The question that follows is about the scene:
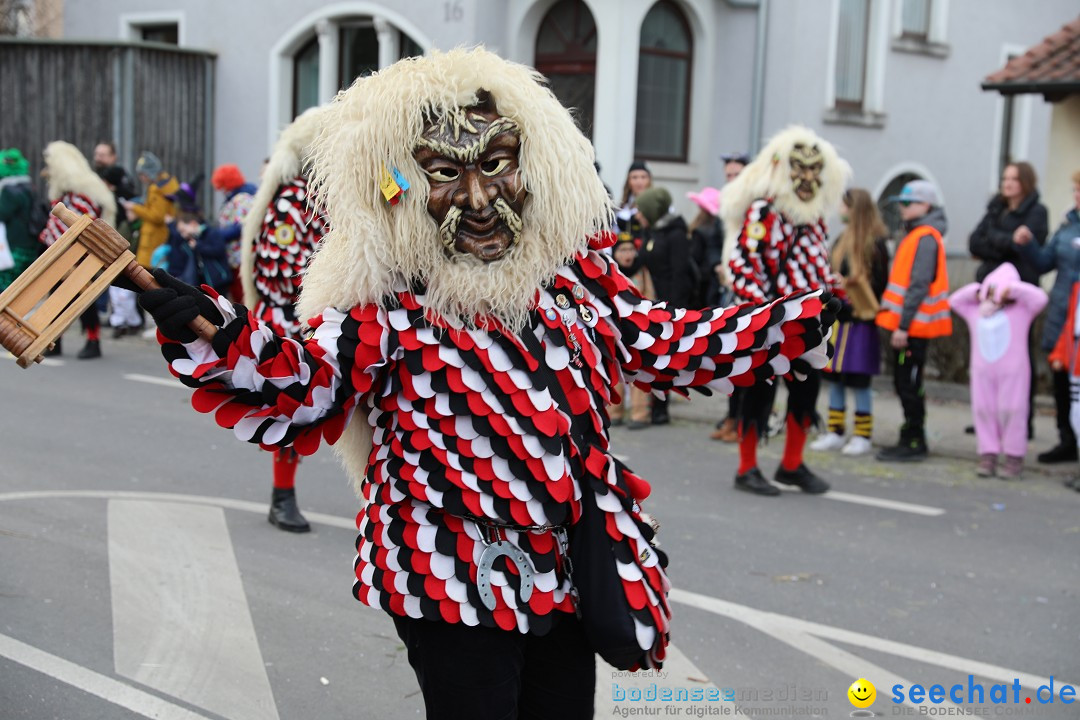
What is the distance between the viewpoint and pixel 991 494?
25.4ft

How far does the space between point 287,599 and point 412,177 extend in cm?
285

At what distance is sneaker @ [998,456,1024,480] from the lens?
324 inches

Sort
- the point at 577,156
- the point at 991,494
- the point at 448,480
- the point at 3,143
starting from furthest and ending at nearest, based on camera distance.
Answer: the point at 3,143 → the point at 991,494 → the point at 577,156 → the point at 448,480

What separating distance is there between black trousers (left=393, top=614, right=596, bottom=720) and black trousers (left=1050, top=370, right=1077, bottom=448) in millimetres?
7080

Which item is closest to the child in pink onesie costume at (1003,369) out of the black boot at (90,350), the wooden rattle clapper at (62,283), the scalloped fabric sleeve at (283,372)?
the scalloped fabric sleeve at (283,372)

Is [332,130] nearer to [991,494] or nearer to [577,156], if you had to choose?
[577,156]

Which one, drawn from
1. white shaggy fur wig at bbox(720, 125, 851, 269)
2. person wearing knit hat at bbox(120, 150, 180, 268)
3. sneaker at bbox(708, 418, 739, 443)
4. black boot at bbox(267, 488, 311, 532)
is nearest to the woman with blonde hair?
sneaker at bbox(708, 418, 739, 443)

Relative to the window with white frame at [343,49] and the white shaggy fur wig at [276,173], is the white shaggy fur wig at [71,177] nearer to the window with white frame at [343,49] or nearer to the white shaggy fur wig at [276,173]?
the window with white frame at [343,49]

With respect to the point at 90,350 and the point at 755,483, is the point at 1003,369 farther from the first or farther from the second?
the point at 90,350

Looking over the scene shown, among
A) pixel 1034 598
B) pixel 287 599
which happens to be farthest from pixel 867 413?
pixel 287 599

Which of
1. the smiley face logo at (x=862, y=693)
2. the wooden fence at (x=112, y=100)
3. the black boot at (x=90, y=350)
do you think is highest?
the wooden fence at (x=112, y=100)

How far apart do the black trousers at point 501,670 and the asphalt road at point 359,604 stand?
1436mm

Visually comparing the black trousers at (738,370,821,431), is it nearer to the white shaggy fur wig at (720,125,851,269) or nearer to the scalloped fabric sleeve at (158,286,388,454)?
the white shaggy fur wig at (720,125,851,269)

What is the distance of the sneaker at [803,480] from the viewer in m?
7.45
